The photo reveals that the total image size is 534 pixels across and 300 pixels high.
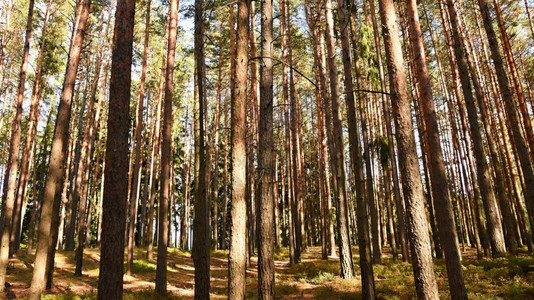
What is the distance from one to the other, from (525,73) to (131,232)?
2442 centimetres

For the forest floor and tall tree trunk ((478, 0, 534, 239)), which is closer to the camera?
the forest floor

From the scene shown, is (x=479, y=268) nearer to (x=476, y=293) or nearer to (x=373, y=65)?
(x=476, y=293)

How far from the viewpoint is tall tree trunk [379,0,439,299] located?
4.78 metres

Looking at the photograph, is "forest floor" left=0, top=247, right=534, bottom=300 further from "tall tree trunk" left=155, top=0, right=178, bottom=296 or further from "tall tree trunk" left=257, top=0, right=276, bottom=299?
"tall tree trunk" left=257, top=0, right=276, bottom=299

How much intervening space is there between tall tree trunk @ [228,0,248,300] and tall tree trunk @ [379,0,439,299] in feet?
9.06

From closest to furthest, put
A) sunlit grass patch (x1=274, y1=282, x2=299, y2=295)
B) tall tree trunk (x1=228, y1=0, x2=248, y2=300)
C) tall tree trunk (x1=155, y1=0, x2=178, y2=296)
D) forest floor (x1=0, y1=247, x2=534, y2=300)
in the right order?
tall tree trunk (x1=228, y1=0, x2=248, y2=300), forest floor (x1=0, y1=247, x2=534, y2=300), tall tree trunk (x1=155, y1=0, x2=178, y2=296), sunlit grass patch (x1=274, y1=282, x2=299, y2=295)

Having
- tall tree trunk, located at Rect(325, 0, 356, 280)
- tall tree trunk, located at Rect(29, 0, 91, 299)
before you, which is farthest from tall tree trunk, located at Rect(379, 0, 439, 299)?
tall tree trunk, located at Rect(29, 0, 91, 299)

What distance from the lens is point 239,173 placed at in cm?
605

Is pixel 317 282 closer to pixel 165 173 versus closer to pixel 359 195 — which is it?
pixel 359 195

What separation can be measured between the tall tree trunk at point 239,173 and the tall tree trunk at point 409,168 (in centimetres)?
276

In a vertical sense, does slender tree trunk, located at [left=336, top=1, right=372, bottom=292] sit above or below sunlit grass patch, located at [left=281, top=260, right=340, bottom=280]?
above

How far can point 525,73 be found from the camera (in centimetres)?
1956

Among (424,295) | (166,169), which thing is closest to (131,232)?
(166,169)

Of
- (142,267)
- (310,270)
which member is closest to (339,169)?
(310,270)
